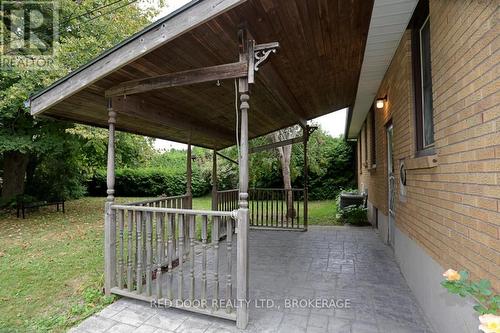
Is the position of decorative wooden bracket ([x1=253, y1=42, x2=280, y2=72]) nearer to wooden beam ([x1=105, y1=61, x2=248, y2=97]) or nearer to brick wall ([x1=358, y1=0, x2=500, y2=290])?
wooden beam ([x1=105, y1=61, x2=248, y2=97])

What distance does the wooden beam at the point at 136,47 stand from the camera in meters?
2.29

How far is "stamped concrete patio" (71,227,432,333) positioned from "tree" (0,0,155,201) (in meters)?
6.17

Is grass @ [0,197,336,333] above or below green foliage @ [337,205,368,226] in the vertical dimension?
below

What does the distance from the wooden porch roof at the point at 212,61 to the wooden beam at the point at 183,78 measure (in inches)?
3.4

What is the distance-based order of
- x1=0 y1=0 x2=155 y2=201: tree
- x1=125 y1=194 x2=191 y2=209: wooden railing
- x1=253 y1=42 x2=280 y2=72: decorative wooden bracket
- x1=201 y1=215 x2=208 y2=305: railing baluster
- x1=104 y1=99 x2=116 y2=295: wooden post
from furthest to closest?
A: 1. x1=0 y1=0 x2=155 y2=201: tree
2. x1=125 y1=194 x2=191 y2=209: wooden railing
3. x1=104 y1=99 x2=116 y2=295: wooden post
4. x1=201 y1=215 x2=208 y2=305: railing baluster
5. x1=253 y1=42 x2=280 y2=72: decorative wooden bracket

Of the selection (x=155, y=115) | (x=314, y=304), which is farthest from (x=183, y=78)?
(x=314, y=304)

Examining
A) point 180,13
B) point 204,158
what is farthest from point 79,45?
point 204,158

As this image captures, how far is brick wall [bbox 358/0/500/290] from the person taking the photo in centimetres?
156

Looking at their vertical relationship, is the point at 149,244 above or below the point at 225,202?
below

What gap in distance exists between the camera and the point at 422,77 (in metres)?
3.15

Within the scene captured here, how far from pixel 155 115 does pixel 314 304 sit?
313 centimetres

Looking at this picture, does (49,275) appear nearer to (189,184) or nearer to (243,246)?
(189,184)

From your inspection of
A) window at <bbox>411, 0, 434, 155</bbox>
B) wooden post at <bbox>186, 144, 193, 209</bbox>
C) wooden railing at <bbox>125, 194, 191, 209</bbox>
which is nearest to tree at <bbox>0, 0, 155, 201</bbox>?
wooden post at <bbox>186, 144, 193, 209</bbox>

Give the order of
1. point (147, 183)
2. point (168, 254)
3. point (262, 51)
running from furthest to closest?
point (147, 183)
point (168, 254)
point (262, 51)
